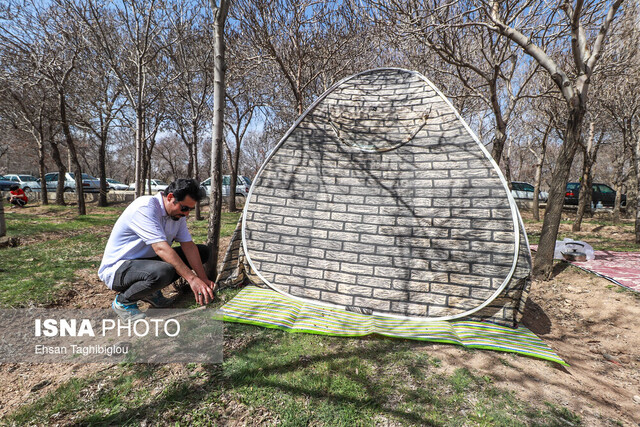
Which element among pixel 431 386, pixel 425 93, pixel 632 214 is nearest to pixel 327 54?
pixel 425 93

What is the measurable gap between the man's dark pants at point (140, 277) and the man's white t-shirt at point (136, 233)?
0.30ft

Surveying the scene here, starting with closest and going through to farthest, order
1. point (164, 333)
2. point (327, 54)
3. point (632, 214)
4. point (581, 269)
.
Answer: point (164, 333), point (581, 269), point (327, 54), point (632, 214)

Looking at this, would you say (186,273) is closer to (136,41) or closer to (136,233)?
(136,233)

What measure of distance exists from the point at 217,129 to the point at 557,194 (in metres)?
5.32

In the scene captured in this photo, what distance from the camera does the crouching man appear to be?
8.95ft

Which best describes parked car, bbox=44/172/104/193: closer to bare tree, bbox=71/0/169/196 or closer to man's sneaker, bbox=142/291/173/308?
bare tree, bbox=71/0/169/196

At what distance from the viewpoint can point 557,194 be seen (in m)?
4.87

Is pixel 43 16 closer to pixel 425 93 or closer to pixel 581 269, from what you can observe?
pixel 425 93

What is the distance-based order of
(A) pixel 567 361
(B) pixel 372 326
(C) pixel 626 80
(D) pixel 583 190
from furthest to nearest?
(D) pixel 583 190 < (C) pixel 626 80 < (B) pixel 372 326 < (A) pixel 567 361

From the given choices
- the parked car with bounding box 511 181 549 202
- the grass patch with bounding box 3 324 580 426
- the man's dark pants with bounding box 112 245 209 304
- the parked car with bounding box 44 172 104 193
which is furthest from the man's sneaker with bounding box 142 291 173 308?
the parked car with bounding box 511 181 549 202

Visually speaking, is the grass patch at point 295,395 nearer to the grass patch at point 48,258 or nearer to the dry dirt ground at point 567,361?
the dry dirt ground at point 567,361

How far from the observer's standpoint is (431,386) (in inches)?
88.7

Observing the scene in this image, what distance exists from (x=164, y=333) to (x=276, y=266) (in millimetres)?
1332

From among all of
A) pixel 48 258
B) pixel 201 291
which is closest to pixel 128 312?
pixel 201 291
